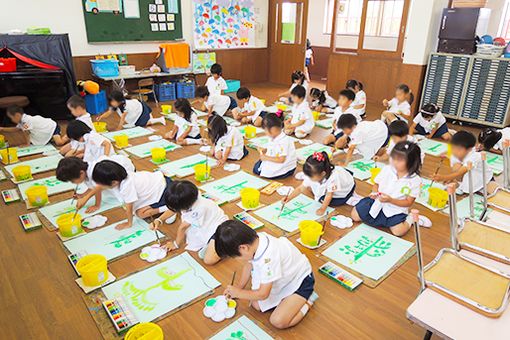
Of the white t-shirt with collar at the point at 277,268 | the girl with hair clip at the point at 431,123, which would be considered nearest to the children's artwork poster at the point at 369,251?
the white t-shirt with collar at the point at 277,268

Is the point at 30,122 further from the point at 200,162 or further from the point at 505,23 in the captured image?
the point at 505,23

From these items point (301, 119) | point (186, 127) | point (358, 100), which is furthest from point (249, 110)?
point (358, 100)

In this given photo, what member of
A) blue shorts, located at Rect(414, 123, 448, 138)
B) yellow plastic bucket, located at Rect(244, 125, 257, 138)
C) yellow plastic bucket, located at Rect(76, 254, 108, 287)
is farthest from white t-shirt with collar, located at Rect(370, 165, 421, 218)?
blue shorts, located at Rect(414, 123, 448, 138)

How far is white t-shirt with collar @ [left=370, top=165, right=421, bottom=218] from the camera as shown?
7.98 ft

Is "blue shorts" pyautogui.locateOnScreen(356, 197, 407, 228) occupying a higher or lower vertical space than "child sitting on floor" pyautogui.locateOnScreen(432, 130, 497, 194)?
lower

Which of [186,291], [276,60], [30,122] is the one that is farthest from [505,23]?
[30,122]

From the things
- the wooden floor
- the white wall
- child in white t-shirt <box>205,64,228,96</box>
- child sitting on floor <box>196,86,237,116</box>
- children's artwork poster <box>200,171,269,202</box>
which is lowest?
the wooden floor

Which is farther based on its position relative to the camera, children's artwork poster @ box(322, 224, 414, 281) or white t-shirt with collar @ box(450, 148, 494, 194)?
white t-shirt with collar @ box(450, 148, 494, 194)

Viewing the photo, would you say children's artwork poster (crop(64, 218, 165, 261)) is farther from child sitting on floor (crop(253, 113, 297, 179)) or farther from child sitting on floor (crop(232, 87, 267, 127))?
child sitting on floor (crop(232, 87, 267, 127))

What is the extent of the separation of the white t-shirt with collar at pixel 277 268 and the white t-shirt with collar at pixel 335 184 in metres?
0.96

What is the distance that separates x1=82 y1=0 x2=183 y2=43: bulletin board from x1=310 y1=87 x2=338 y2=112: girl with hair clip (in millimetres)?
2958

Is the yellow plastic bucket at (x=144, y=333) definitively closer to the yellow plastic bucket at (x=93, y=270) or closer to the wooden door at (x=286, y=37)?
the yellow plastic bucket at (x=93, y=270)

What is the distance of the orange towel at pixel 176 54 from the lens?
6375 millimetres

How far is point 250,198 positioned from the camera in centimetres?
279
